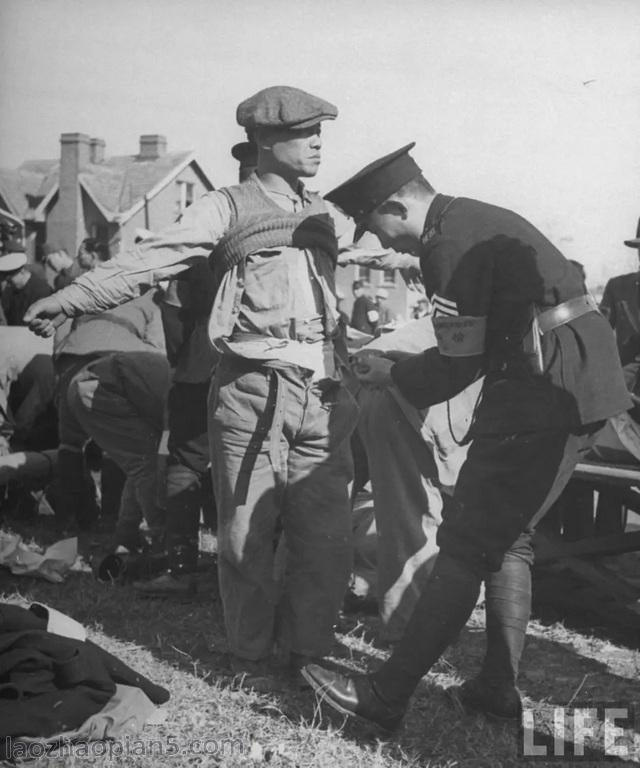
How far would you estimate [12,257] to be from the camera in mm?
9539

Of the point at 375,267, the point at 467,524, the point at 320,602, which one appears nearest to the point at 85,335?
the point at 375,267

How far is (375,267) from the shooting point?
4.50 meters

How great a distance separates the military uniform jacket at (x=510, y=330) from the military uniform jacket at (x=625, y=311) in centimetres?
211

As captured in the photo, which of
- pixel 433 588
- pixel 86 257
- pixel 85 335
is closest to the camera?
pixel 433 588

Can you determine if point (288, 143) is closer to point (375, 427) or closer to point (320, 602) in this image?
point (375, 427)

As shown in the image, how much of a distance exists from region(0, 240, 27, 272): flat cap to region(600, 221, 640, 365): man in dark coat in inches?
216

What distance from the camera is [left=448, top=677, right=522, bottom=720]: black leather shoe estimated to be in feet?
11.9

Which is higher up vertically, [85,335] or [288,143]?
[288,143]

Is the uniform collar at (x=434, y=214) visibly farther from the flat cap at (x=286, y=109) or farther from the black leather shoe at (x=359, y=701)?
the black leather shoe at (x=359, y=701)

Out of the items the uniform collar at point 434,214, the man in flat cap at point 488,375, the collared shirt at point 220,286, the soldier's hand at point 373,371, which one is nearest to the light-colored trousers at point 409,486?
the soldier's hand at point 373,371

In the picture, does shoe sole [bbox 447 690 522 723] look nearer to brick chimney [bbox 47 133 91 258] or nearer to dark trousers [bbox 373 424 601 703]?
dark trousers [bbox 373 424 601 703]

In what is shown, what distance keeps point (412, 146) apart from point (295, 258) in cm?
68

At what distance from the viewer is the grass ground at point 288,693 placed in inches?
133

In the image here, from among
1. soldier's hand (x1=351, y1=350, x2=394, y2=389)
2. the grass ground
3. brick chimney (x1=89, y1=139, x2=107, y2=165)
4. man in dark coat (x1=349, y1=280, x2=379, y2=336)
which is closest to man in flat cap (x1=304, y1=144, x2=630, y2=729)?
the grass ground
